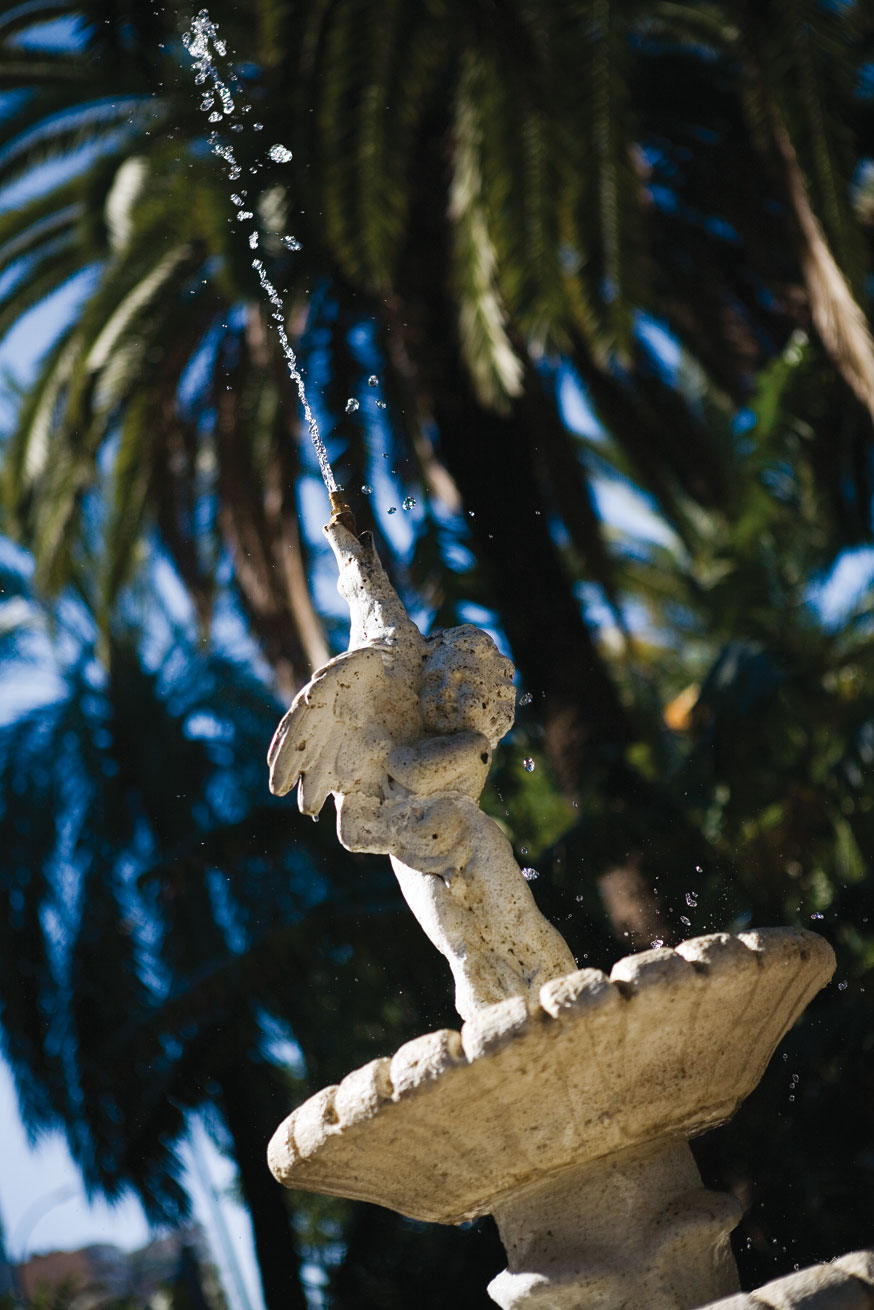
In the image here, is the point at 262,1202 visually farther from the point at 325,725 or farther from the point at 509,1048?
the point at 509,1048

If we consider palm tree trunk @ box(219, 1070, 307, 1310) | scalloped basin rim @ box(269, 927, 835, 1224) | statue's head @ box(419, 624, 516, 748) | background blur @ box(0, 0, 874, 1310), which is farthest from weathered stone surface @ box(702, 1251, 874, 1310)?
palm tree trunk @ box(219, 1070, 307, 1310)

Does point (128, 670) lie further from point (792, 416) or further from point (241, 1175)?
point (792, 416)

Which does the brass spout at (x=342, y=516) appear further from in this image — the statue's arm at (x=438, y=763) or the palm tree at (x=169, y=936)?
the palm tree at (x=169, y=936)

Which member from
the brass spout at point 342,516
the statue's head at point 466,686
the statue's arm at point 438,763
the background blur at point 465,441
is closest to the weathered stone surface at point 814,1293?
the statue's arm at point 438,763

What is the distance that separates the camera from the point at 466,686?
393 cm

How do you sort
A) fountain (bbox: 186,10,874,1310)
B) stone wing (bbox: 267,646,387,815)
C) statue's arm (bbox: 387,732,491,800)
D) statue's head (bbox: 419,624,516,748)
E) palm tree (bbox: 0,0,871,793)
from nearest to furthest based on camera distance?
fountain (bbox: 186,10,874,1310)
stone wing (bbox: 267,646,387,815)
statue's arm (bbox: 387,732,491,800)
statue's head (bbox: 419,624,516,748)
palm tree (bbox: 0,0,871,793)

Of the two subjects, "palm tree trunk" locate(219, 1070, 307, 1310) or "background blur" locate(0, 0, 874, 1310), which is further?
"palm tree trunk" locate(219, 1070, 307, 1310)

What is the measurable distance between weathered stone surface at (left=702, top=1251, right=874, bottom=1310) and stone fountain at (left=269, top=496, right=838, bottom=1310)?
0.05ft

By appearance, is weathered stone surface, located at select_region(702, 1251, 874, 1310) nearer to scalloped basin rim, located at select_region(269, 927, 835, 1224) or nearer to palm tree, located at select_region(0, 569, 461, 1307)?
scalloped basin rim, located at select_region(269, 927, 835, 1224)

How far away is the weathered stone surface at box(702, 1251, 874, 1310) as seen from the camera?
2.89 meters

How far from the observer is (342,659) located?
376 centimetres

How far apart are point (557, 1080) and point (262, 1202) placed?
7.98m

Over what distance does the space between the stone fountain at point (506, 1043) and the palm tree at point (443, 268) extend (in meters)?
3.77

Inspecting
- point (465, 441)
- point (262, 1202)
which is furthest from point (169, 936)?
point (465, 441)
